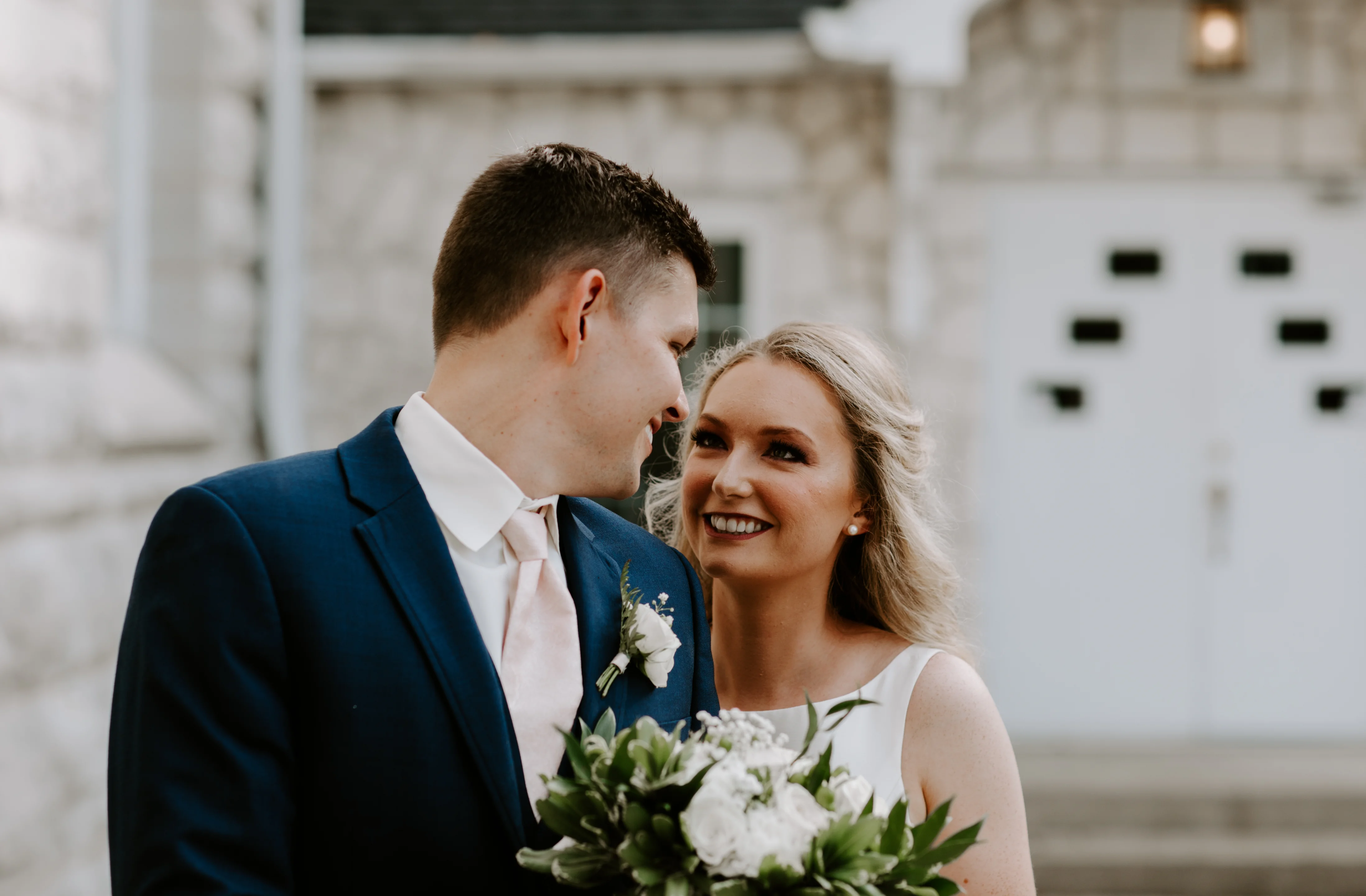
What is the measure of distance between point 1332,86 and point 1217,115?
61cm

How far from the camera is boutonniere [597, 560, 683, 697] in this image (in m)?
1.96

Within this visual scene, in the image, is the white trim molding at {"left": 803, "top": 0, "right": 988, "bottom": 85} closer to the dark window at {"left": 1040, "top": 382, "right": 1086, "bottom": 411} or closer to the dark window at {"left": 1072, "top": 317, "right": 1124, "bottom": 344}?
the dark window at {"left": 1072, "top": 317, "right": 1124, "bottom": 344}

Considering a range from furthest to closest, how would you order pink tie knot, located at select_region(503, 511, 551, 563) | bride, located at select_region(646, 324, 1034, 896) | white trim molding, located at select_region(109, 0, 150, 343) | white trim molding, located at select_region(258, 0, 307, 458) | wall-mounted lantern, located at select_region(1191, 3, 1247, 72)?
wall-mounted lantern, located at select_region(1191, 3, 1247, 72) < white trim molding, located at select_region(258, 0, 307, 458) < white trim molding, located at select_region(109, 0, 150, 343) < bride, located at select_region(646, 324, 1034, 896) < pink tie knot, located at select_region(503, 511, 551, 563)

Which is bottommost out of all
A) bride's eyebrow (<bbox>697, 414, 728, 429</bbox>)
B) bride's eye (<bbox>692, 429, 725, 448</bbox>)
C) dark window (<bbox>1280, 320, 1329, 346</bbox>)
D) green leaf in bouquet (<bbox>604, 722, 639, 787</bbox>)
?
green leaf in bouquet (<bbox>604, 722, 639, 787</bbox>)

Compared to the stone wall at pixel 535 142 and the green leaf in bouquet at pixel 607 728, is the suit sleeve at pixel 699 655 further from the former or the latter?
the stone wall at pixel 535 142

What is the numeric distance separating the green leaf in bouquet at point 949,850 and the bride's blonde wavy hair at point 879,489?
3.91 feet

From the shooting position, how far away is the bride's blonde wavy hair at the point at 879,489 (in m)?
2.80

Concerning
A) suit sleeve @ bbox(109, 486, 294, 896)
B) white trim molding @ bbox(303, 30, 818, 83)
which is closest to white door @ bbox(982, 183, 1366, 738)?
white trim molding @ bbox(303, 30, 818, 83)

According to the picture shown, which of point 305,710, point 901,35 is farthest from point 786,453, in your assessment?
point 901,35

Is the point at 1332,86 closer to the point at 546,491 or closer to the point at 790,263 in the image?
the point at 790,263

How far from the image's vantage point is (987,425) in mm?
7223

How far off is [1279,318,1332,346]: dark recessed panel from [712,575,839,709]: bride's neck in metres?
5.35

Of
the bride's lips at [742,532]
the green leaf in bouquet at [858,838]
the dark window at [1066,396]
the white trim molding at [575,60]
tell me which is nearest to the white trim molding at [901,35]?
the white trim molding at [575,60]

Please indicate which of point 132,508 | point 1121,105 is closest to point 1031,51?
point 1121,105
